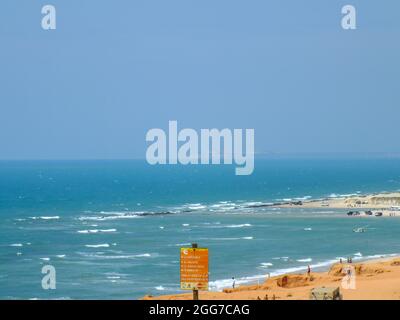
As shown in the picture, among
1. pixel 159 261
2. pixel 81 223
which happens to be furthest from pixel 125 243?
pixel 81 223

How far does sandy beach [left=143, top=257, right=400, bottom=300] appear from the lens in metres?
29.1

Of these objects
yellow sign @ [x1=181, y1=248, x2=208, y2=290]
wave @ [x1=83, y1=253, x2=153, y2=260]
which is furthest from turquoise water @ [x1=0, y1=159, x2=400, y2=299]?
yellow sign @ [x1=181, y1=248, x2=208, y2=290]

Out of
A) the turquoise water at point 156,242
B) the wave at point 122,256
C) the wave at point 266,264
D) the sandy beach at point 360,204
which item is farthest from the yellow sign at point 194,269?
the sandy beach at point 360,204

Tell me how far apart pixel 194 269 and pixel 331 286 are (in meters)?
17.1

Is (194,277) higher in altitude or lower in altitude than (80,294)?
higher

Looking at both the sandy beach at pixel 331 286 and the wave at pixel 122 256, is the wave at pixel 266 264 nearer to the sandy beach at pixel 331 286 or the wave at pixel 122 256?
the wave at pixel 122 256

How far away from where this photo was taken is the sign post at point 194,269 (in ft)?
47.5

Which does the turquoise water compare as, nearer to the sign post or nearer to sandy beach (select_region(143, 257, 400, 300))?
sandy beach (select_region(143, 257, 400, 300))

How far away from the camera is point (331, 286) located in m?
30.7

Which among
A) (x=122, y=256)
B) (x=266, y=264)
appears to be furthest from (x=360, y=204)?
(x=266, y=264)

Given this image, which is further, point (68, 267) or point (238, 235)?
point (238, 235)

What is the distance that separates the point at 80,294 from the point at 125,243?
83.4ft
